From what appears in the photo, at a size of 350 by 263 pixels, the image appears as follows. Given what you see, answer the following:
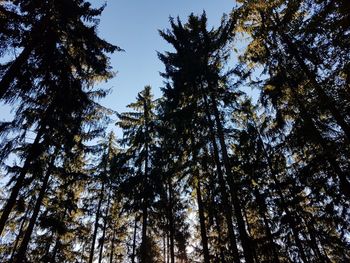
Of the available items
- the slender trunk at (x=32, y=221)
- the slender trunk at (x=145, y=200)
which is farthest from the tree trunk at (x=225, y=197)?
the slender trunk at (x=32, y=221)

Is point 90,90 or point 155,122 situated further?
point 155,122

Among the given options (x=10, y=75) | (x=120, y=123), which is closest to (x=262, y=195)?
(x=120, y=123)

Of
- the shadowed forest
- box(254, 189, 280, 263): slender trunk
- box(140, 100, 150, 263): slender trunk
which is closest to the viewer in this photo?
the shadowed forest

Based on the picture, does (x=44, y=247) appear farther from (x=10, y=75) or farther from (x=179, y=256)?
(x=10, y=75)

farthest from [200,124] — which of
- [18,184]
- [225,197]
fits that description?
[18,184]

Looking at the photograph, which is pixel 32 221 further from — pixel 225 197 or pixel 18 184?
pixel 225 197

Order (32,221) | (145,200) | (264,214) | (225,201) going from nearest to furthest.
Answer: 1. (225,201)
2. (32,221)
3. (145,200)
4. (264,214)

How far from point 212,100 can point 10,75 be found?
886 cm

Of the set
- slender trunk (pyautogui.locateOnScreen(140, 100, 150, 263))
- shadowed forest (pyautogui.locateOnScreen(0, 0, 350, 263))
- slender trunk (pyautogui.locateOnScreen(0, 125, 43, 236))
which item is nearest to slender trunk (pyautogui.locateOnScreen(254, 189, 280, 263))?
shadowed forest (pyautogui.locateOnScreen(0, 0, 350, 263))

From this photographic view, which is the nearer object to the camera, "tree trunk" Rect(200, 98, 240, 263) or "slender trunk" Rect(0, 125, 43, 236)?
"tree trunk" Rect(200, 98, 240, 263)

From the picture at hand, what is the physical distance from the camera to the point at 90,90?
1429 centimetres

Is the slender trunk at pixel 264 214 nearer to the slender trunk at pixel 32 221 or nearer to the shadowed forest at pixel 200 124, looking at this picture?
the shadowed forest at pixel 200 124

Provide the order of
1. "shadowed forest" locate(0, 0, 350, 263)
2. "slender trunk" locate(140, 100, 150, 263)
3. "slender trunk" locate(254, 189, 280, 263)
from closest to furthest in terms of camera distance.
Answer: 1. "shadowed forest" locate(0, 0, 350, 263)
2. "slender trunk" locate(140, 100, 150, 263)
3. "slender trunk" locate(254, 189, 280, 263)

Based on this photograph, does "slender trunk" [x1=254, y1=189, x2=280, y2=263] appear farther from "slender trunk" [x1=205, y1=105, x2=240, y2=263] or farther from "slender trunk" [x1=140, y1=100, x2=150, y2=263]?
"slender trunk" [x1=140, y1=100, x2=150, y2=263]
